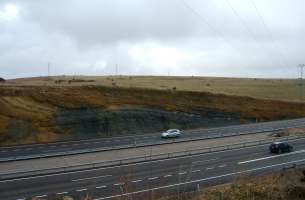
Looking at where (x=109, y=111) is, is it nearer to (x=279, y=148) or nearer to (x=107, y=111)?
(x=107, y=111)

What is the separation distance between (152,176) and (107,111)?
38.6 metres

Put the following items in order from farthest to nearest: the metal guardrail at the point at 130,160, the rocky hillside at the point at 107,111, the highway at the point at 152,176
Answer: the rocky hillside at the point at 107,111
the metal guardrail at the point at 130,160
the highway at the point at 152,176

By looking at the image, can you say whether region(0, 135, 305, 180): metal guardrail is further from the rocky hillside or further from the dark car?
the rocky hillside

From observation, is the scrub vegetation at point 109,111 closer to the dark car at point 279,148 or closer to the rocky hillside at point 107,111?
the rocky hillside at point 107,111

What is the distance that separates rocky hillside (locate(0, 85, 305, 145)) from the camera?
2371 inches

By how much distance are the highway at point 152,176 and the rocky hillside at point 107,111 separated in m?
23.8

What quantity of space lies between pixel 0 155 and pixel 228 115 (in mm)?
46925

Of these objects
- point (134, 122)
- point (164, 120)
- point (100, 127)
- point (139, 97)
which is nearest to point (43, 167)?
point (100, 127)

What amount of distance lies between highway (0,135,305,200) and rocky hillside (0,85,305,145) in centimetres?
2379

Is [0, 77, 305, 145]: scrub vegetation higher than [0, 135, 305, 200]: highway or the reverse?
higher

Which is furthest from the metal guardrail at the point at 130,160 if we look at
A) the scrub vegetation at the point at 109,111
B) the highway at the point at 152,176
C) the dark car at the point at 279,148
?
the scrub vegetation at the point at 109,111

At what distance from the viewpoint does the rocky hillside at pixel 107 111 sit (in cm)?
6022

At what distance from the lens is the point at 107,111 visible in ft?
226

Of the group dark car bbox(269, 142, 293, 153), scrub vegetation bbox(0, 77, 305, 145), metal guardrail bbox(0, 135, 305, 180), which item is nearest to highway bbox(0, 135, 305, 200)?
metal guardrail bbox(0, 135, 305, 180)
